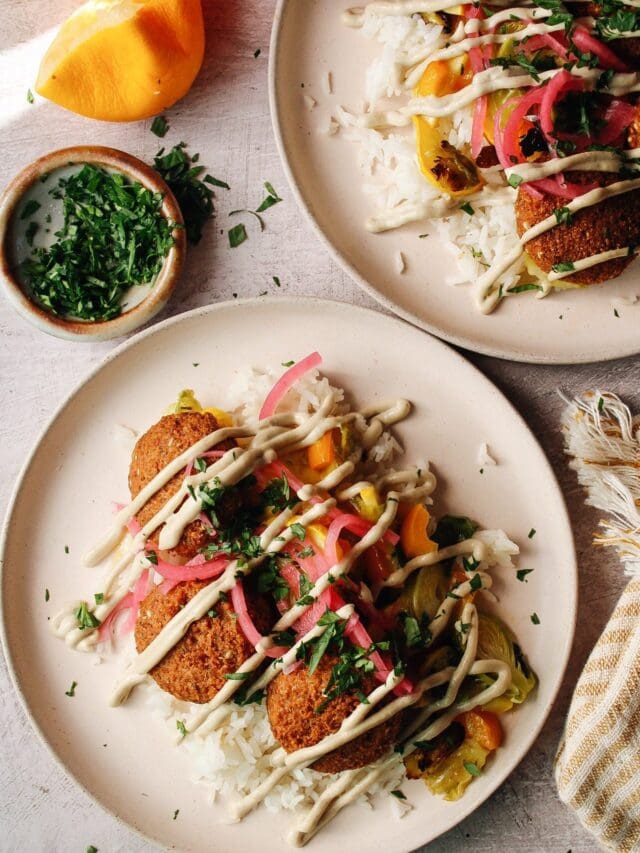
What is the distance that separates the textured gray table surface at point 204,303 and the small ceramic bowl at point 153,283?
0.21 metres

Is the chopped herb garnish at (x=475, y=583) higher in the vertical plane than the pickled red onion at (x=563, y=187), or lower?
lower

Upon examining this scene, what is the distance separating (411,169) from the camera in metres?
2.80

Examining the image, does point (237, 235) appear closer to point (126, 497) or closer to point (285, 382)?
point (285, 382)

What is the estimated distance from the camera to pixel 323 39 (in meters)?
2.85

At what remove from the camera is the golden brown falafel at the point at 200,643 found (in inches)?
99.2

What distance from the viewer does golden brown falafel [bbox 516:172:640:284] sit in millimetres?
2588

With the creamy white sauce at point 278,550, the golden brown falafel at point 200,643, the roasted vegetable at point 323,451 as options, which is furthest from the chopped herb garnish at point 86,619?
the roasted vegetable at point 323,451

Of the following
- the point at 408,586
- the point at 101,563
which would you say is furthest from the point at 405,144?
the point at 101,563

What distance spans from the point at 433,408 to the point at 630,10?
143 centimetres

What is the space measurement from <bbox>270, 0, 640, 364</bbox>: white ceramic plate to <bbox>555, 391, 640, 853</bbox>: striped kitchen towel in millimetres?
288

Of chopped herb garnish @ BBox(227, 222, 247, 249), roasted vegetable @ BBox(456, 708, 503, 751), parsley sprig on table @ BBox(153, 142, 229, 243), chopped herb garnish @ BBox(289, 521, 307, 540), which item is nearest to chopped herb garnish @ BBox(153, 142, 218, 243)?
parsley sprig on table @ BBox(153, 142, 229, 243)

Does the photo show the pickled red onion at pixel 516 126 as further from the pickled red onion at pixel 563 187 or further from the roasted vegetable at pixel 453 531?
the roasted vegetable at pixel 453 531

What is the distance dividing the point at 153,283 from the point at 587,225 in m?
1.52

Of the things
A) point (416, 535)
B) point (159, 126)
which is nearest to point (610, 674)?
point (416, 535)
